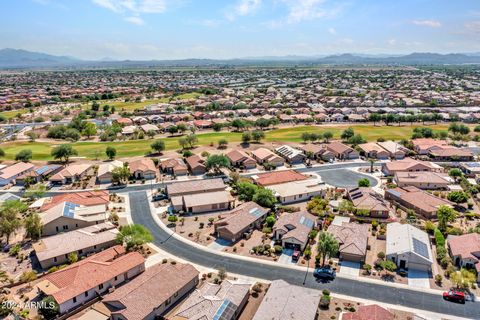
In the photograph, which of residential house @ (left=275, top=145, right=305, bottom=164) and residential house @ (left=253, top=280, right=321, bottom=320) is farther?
residential house @ (left=275, top=145, right=305, bottom=164)

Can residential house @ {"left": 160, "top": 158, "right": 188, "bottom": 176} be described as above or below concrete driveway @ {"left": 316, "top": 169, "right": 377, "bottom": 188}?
above

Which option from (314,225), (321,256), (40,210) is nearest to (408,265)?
(321,256)

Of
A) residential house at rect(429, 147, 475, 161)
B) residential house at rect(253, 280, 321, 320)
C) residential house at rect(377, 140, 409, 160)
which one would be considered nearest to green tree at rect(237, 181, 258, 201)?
residential house at rect(253, 280, 321, 320)

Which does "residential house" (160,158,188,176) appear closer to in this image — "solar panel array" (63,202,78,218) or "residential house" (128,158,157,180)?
"residential house" (128,158,157,180)

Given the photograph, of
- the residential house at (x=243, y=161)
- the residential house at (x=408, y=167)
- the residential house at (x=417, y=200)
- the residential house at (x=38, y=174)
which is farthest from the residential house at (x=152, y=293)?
the residential house at (x=408, y=167)

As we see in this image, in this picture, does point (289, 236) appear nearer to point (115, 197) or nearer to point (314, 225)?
point (314, 225)

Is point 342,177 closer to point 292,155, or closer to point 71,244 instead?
point 292,155

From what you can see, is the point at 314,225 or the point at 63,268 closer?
the point at 63,268
